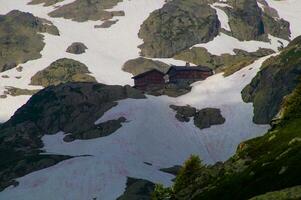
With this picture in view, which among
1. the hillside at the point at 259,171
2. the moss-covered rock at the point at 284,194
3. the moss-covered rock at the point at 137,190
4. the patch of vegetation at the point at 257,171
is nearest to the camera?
the moss-covered rock at the point at 284,194

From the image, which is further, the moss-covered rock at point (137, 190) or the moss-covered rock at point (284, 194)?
the moss-covered rock at point (137, 190)

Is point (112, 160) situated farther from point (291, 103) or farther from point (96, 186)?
point (291, 103)

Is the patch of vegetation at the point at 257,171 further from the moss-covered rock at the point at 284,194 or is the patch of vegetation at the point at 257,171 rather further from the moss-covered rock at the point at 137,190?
the moss-covered rock at the point at 137,190

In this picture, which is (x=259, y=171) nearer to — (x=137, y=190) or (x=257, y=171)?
(x=257, y=171)

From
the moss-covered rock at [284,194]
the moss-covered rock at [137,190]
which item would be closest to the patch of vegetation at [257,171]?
the moss-covered rock at [284,194]

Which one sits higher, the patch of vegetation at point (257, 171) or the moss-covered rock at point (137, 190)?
the patch of vegetation at point (257, 171)

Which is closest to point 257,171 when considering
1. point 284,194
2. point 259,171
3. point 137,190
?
point 259,171
